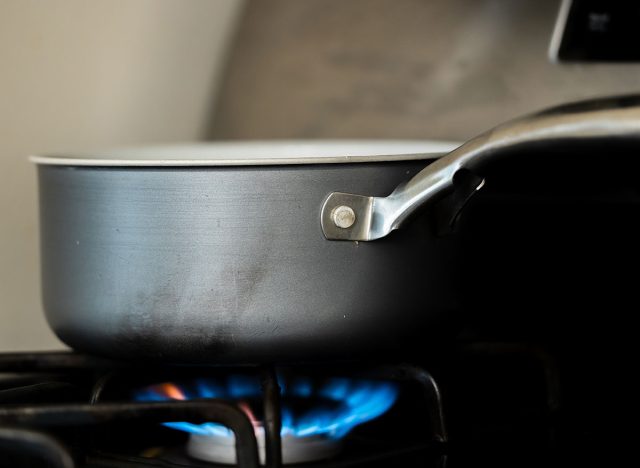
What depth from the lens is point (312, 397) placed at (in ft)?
2.47

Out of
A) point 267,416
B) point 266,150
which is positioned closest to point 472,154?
point 267,416

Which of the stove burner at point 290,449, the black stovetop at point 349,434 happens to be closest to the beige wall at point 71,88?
the black stovetop at point 349,434

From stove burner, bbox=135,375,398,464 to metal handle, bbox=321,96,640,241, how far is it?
0.49ft

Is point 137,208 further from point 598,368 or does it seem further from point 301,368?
point 598,368

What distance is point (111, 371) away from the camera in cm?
73

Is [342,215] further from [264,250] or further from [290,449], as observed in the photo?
[290,449]

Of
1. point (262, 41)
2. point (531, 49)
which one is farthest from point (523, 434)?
point (262, 41)

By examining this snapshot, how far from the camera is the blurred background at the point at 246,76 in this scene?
893 mm

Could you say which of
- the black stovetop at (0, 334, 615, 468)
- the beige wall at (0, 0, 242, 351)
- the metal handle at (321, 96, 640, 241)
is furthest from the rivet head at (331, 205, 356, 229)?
the beige wall at (0, 0, 242, 351)

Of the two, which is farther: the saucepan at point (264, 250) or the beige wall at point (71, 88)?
the beige wall at point (71, 88)

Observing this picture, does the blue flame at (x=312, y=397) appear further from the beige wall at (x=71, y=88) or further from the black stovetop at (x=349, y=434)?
the beige wall at (x=71, y=88)

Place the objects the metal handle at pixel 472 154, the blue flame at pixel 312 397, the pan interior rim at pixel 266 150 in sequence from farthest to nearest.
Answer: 1. the pan interior rim at pixel 266 150
2. the blue flame at pixel 312 397
3. the metal handle at pixel 472 154

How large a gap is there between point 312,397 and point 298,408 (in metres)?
0.03

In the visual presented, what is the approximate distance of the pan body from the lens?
62cm
